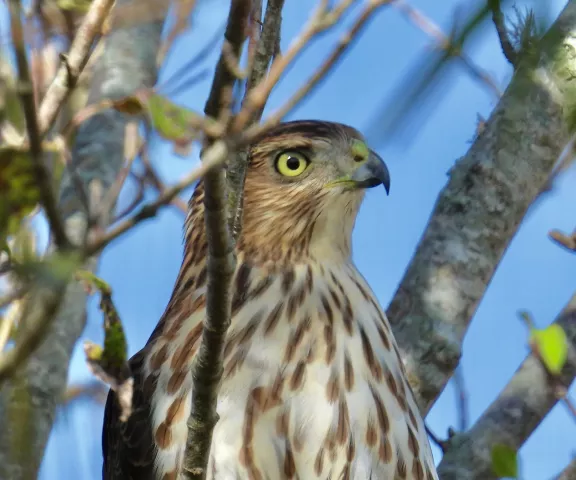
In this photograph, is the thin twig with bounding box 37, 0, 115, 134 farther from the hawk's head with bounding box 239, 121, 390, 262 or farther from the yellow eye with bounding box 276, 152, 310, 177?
the yellow eye with bounding box 276, 152, 310, 177

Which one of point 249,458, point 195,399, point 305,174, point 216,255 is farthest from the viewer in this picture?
point 305,174

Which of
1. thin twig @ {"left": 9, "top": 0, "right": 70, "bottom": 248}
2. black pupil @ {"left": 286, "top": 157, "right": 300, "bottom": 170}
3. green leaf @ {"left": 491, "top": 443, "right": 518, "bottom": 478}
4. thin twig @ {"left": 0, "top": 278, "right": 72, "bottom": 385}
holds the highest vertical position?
thin twig @ {"left": 9, "top": 0, "right": 70, "bottom": 248}

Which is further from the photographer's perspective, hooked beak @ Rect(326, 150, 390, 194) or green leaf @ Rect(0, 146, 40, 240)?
hooked beak @ Rect(326, 150, 390, 194)

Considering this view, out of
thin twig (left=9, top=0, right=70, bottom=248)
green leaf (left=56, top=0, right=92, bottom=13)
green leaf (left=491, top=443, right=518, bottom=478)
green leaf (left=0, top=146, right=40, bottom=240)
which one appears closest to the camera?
thin twig (left=9, top=0, right=70, bottom=248)

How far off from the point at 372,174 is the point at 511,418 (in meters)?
0.91

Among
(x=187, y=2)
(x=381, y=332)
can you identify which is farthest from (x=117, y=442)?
(x=187, y=2)

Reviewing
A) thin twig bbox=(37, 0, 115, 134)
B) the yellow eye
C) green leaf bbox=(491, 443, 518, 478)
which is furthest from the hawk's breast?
thin twig bbox=(37, 0, 115, 134)

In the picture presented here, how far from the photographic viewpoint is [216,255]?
2.01m

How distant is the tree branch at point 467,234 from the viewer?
3521mm

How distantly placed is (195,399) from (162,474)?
731 millimetres

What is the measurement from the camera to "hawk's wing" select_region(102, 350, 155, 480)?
3006 millimetres

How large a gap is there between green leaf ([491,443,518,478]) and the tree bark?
1.02 meters

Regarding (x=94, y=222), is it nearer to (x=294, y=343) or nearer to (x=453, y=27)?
(x=453, y=27)

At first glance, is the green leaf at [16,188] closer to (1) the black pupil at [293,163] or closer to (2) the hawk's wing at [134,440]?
(2) the hawk's wing at [134,440]
